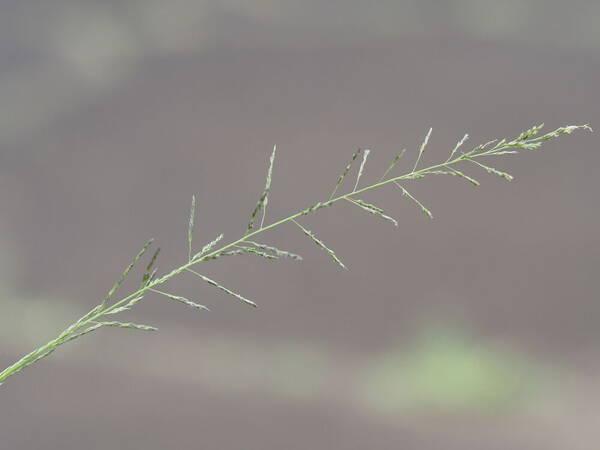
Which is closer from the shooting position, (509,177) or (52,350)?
(52,350)

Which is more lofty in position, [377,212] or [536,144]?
[536,144]

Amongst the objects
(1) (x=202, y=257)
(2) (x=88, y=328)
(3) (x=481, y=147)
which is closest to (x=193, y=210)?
(1) (x=202, y=257)

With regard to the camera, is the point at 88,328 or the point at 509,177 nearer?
the point at 88,328

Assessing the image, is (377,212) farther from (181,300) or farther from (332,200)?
(181,300)

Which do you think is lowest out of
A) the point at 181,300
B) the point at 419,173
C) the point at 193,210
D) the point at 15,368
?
the point at 15,368

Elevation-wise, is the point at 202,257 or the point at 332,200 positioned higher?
the point at 332,200

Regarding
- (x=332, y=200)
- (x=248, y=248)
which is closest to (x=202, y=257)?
(x=248, y=248)

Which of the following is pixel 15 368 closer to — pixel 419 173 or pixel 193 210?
pixel 193 210

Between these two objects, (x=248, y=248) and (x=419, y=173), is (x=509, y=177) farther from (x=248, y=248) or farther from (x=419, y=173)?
A: (x=248, y=248)

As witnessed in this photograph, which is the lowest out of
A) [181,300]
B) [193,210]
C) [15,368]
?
[15,368]
